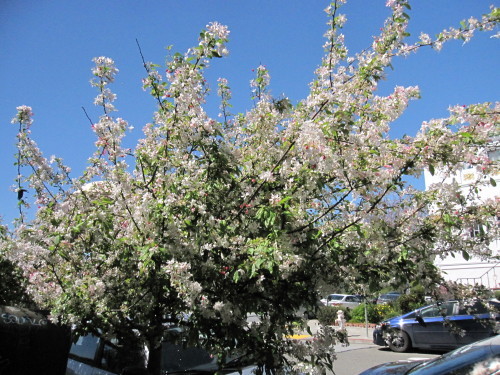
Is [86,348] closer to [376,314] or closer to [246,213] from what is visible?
[246,213]

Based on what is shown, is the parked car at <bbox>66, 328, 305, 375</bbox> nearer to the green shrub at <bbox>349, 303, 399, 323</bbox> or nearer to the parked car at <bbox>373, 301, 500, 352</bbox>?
the parked car at <bbox>373, 301, 500, 352</bbox>

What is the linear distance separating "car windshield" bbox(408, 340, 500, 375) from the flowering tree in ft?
2.16

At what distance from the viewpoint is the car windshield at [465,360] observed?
3.11 metres

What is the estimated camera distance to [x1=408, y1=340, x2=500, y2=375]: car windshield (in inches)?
122

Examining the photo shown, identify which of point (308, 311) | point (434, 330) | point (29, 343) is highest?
point (308, 311)

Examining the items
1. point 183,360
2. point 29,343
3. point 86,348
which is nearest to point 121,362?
point 183,360

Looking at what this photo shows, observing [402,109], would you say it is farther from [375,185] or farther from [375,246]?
[375,246]

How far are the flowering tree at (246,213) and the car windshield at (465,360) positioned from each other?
66 centimetres

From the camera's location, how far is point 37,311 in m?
4.27

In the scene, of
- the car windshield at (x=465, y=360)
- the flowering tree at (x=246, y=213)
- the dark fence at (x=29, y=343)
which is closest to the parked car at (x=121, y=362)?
the dark fence at (x=29, y=343)

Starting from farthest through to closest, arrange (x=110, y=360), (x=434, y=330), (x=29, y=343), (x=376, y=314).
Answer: (x=376, y=314) → (x=434, y=330) → (x=110, y=360) → (x=29, y=343)

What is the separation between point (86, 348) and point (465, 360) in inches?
172

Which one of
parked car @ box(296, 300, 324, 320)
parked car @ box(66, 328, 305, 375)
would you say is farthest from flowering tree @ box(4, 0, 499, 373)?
parked car @ box(66, 328, 305, 375)

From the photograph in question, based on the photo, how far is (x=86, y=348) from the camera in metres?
5.21
